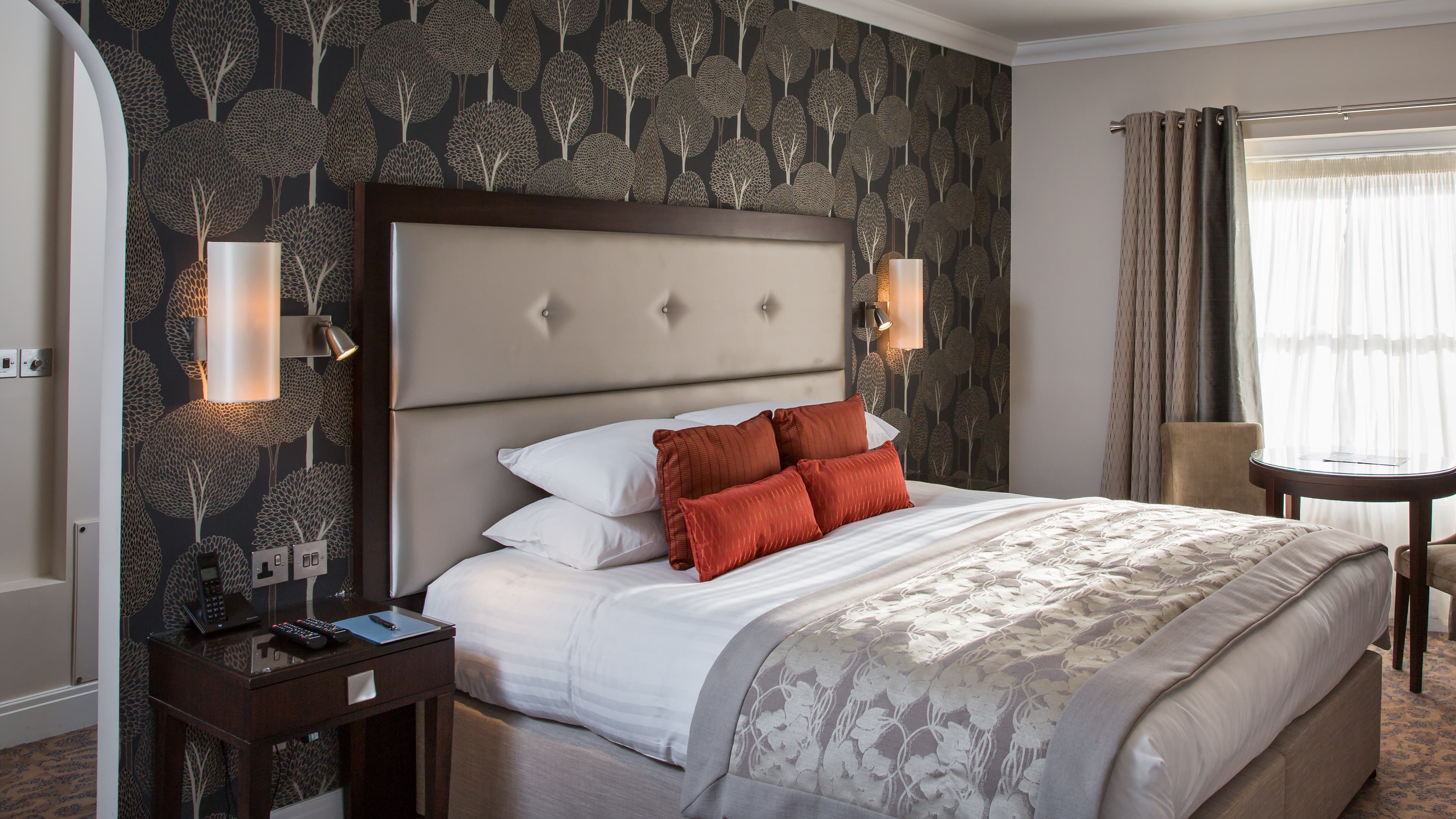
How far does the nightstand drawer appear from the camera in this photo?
6.72ft

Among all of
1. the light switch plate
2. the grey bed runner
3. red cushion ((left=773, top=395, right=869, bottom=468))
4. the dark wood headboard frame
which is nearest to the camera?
the grey bed runner

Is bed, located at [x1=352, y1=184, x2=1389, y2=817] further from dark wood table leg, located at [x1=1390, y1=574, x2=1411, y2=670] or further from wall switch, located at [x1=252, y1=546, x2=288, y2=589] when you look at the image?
dark wood table leg, located at [x1=1390, y1=574, x2=1411, y2=670]

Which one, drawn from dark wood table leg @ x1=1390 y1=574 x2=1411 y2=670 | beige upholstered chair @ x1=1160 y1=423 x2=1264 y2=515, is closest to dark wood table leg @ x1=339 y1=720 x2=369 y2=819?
beige upholstered chair @ x1=1160 y1=423 x2=1264 y2=515

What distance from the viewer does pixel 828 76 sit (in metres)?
4.14

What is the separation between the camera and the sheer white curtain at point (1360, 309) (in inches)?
170

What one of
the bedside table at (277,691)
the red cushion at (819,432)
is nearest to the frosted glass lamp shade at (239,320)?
the bedside table at (277,691)

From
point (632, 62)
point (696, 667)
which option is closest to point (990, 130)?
point (632, 62)

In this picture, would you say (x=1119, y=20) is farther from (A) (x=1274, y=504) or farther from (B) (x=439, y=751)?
(B) (x=439, y=751)

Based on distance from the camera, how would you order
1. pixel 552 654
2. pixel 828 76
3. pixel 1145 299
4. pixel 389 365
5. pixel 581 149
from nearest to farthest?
pixel 552 654
pixel 389 365
pixel 581 149
pixel 828 76
pixel 1145 299

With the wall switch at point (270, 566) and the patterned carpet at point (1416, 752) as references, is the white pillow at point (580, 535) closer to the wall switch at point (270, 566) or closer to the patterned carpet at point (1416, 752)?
the wall switch at point (270, 566)

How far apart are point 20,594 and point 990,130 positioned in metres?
4.28

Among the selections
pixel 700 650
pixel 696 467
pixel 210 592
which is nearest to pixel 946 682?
pixel 700 650

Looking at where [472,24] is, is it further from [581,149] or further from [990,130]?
[990,130]

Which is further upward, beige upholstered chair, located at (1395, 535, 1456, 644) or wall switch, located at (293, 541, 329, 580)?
wall switch, located at (293, 541, 329, 580)
